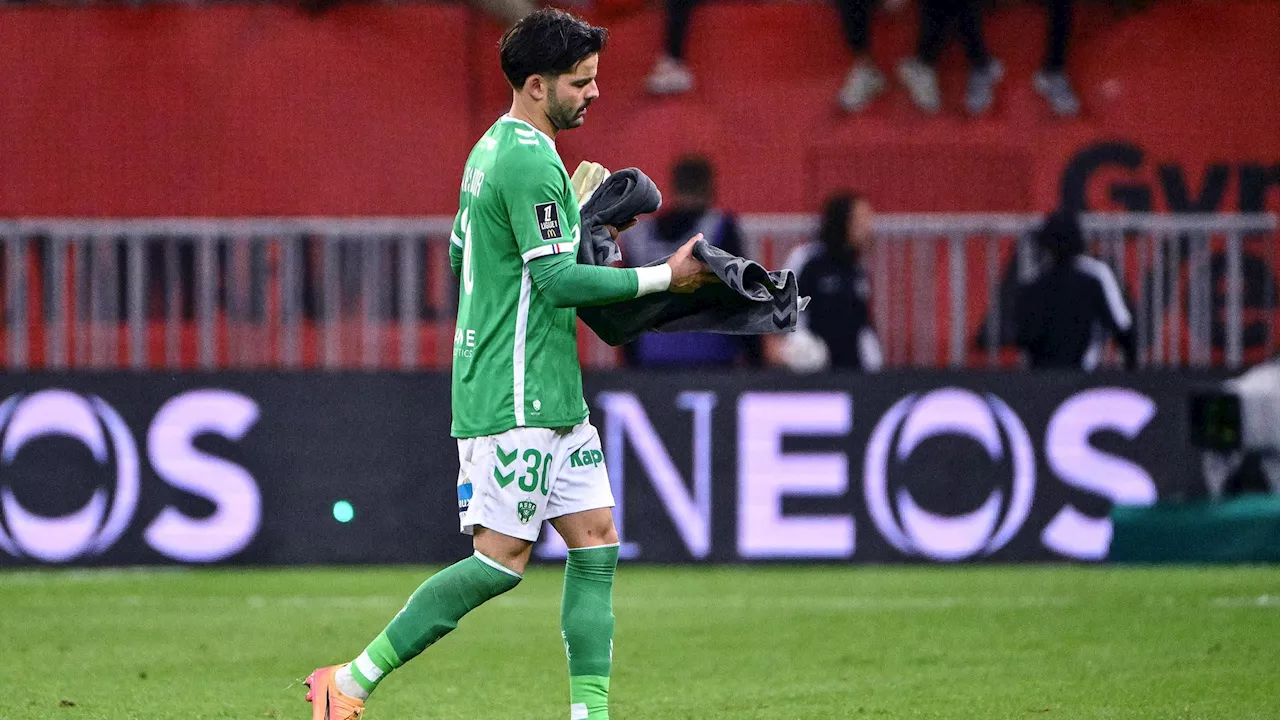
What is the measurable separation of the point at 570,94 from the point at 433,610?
4.70ft

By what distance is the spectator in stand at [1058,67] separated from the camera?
535 inches

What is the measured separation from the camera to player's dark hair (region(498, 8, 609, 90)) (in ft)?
17.4

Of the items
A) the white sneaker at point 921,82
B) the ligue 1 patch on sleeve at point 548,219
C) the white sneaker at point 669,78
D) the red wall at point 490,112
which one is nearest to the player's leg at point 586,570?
the ligue 1 patch on sleeve at point 548,219

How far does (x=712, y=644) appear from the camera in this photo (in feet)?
26.7

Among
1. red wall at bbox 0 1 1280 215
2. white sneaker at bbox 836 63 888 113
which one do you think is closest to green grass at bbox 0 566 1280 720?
red wall at bbox 0 1 1280 215

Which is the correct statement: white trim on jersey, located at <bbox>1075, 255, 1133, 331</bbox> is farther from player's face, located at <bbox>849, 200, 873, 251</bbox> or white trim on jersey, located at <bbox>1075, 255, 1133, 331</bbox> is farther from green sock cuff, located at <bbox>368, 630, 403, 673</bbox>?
green sock cuff, located at <bbox>368, 630, 403, 673</bbox>

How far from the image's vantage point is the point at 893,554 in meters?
10.9

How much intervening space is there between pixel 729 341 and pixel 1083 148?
3.66m

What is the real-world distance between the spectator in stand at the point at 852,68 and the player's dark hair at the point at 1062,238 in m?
2.54

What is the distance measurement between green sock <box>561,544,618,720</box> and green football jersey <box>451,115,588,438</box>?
40cm

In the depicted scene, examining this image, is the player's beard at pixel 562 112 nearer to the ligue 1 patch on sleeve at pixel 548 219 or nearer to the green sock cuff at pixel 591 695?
the ligue 1 patch on sleeve at pixel 548 219

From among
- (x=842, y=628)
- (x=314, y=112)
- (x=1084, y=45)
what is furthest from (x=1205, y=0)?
(x=842, y=628)

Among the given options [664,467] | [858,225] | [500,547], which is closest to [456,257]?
[500,547]

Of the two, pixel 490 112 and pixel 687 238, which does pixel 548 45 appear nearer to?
pixel 687 238
